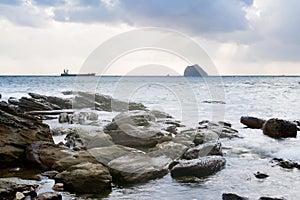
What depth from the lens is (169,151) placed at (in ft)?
36.3

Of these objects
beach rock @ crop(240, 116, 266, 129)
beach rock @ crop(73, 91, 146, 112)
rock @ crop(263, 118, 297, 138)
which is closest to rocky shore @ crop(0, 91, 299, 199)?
rock @ crop(263, 118, 297, 138)

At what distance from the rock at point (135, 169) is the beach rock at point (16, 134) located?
2.63 meters

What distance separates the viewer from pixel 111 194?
7707 millimetres

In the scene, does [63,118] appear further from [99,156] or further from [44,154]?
[99,156]

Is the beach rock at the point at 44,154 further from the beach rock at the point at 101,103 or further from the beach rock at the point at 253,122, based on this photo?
the beach rock at the point at 101,103

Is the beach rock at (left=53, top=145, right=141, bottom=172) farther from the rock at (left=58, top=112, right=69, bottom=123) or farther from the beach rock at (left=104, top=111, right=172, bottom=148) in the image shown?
the rock at (left=58, top=112, right=69, bottom=123)

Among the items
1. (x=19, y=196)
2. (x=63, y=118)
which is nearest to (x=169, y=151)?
(x=19, y=196)

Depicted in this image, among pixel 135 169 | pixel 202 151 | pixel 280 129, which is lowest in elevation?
pixel 135 169

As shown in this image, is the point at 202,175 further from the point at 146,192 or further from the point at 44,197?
the point at 44,197

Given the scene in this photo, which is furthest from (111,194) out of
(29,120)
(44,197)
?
(29,120)

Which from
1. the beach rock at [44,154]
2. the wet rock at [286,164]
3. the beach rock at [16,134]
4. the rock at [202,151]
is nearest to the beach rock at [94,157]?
the beach rock at [44,154]

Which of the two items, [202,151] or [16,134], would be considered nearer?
[16,134]

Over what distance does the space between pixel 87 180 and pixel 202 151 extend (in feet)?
13.4

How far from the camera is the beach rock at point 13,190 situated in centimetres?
693
